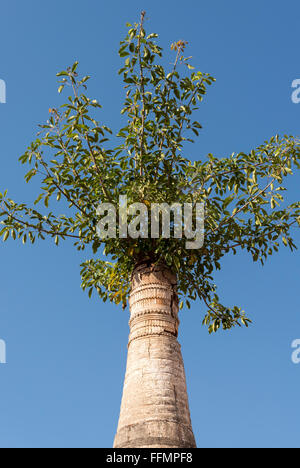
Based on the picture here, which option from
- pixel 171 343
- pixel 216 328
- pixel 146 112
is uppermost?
pixel 146 112

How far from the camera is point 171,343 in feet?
20.5

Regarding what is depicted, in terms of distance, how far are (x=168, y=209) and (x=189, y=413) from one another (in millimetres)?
2796

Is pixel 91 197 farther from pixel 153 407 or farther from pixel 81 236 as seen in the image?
pixel 153 407

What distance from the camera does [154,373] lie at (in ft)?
19.1

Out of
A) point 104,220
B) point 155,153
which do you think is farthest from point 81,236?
point 155,153

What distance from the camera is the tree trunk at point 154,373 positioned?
531cm

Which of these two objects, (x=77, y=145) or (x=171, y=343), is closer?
(x=171, y=343)

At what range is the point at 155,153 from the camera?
747 centimetres

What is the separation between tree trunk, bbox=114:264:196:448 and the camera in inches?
209

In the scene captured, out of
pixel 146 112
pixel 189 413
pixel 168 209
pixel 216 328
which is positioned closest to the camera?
pixel 189 413

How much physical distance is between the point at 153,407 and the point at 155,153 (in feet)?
12.9
